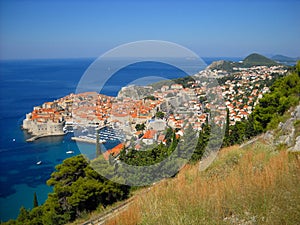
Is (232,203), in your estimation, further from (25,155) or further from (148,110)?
(25,155)

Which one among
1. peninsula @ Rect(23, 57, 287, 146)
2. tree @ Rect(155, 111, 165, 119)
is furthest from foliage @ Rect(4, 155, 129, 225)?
tree @ Rect(155, 111, 165, 119)

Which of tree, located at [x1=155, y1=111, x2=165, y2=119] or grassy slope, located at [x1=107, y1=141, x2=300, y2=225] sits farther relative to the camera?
tree, located at [x1=155, y1=111, x2=165, y2=119]

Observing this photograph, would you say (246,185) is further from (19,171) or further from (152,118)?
(19,171)

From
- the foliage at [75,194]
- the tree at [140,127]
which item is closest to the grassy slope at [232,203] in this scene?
the tree at [140,127]

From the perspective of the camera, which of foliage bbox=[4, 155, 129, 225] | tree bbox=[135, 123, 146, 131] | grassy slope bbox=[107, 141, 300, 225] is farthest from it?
foliage bbox=[4, 155, 129, 225]

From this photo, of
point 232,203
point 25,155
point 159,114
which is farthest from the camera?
point 25,155

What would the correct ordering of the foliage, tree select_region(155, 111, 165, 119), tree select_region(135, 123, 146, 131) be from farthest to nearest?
the foliage → tree select_region(155, 111, 165, 119) → tree select_region(135, 123, 146, 131)

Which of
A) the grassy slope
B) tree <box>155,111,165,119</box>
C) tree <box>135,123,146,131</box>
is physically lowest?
the grassy slope

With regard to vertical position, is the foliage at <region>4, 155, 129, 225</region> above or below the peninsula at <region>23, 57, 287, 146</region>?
below

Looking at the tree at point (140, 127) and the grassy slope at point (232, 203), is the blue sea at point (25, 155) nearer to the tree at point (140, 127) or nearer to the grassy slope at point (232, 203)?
the tree at point (140, 127)

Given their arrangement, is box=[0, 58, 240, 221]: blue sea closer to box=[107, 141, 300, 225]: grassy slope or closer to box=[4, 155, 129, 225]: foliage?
box=[4, 155, 129, 225]: foliage

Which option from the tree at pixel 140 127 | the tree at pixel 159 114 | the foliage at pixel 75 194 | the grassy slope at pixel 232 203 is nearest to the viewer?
the grassy slope at pixel 232 203

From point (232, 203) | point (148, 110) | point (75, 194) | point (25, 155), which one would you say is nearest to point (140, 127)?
point (148, 110)
